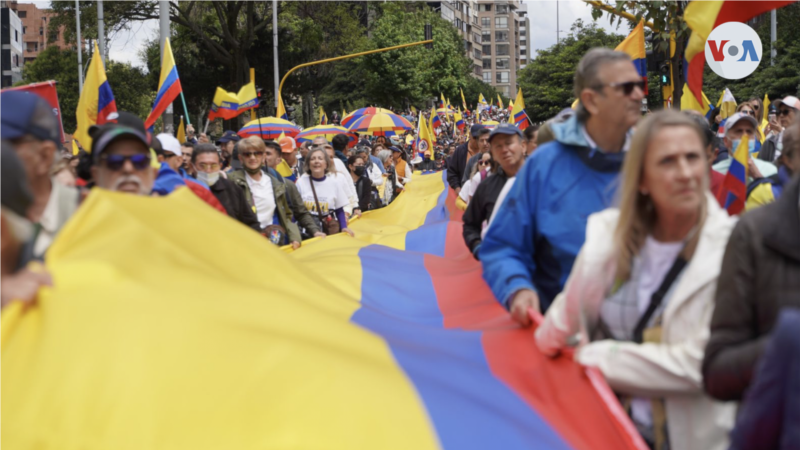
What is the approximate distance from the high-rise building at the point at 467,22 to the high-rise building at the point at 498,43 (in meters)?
15.7

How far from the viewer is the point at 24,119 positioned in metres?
3.87

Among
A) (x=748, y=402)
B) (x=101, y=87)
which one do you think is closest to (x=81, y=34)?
(x=101, y=87)

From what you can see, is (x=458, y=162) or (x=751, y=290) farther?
(x=458, y=162)

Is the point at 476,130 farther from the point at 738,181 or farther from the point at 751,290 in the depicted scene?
the point at 751,290

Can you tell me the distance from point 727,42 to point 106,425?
8.35 m

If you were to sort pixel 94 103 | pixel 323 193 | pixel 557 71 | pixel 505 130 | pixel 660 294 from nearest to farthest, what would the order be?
1. pixel 660 294
2. pixel 505 130
3. pixel 94 103
4. pixel 323 193
5. pixel 557 71

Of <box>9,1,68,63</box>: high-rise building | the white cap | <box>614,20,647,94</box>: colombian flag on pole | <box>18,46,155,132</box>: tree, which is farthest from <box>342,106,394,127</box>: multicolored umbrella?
<box>9,1,68,63</box>: high-rise building

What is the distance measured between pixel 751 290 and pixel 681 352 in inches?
22.4

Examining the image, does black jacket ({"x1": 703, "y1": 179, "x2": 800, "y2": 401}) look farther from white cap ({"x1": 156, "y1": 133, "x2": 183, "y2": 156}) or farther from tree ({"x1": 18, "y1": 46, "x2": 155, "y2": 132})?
tree ({"x1": 18, "y1": 46, "x2": 155, "y2": 132})

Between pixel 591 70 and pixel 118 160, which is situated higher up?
pixel 591 70

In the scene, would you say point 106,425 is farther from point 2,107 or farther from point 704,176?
point 704,176

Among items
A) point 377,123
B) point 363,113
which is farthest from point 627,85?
point 363,113

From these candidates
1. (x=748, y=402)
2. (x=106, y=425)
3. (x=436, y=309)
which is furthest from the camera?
(x=436, y=309)

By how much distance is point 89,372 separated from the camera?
266 centimetres
